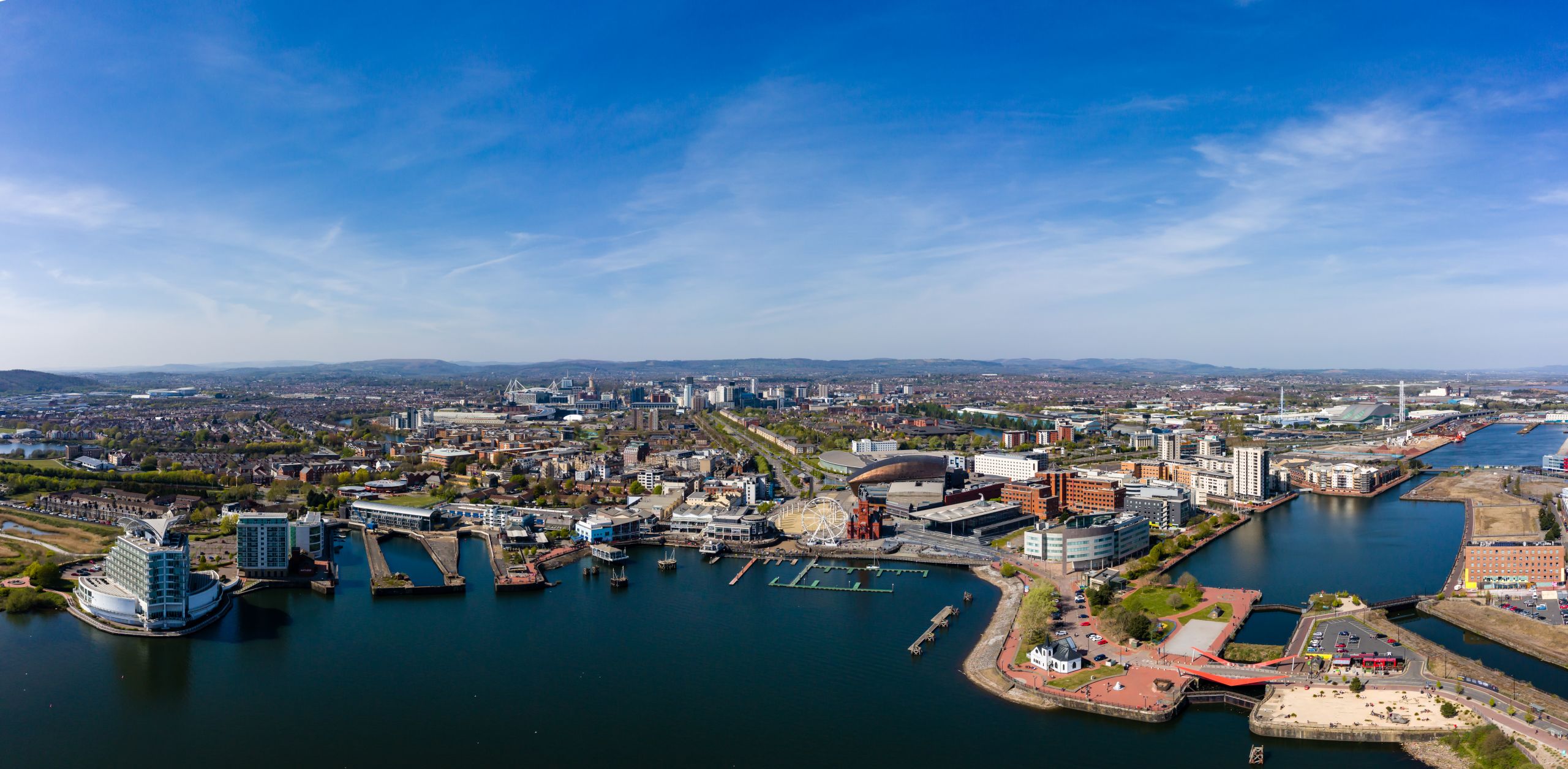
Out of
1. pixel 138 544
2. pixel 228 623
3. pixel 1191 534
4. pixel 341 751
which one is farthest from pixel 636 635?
pixel 1191 534

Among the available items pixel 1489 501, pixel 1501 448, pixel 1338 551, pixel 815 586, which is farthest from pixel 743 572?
pixel 1501 448

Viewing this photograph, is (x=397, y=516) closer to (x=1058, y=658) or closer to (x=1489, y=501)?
(x=1058, y=658)

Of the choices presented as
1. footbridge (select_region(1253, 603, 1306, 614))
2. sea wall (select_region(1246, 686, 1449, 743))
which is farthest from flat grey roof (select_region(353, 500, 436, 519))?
sea wall (select_region(1246, 686, 1449, 743))

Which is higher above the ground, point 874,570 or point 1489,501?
point 1489,501

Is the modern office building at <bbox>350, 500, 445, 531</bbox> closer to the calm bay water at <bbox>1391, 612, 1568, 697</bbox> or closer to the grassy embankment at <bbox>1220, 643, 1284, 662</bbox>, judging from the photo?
the grassy embankment at <bbox>1220, 643, 1284, 662</bbox>

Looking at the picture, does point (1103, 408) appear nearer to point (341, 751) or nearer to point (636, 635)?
point (636, 635)
